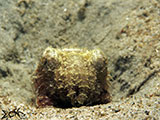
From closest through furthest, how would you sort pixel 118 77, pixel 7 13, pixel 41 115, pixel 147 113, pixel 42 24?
pixel 147 113 → pixel 41 115 → pixel 118 77 → pixel 7 13 → pixel 42 24

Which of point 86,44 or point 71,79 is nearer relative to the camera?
point 71,79

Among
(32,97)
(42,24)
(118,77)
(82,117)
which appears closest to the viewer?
(82,117)

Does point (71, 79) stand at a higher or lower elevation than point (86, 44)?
lower

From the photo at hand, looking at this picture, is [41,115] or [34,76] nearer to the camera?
[41,115]

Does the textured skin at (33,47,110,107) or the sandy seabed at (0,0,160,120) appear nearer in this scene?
the sandy seabed at (0,0,160,120)

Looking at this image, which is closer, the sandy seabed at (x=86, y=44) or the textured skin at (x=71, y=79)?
the sandy seabed at (x=86, y=44)

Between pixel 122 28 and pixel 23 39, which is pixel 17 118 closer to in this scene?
pixel 23 39

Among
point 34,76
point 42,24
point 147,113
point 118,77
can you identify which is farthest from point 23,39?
point 147,113

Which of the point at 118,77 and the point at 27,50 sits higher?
the point at 27,50
